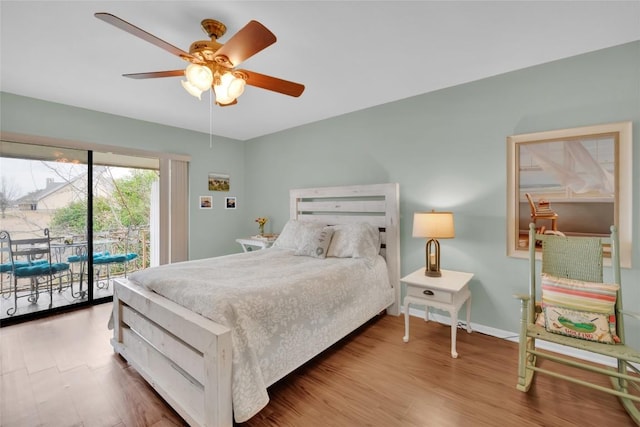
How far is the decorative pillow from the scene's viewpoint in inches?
117

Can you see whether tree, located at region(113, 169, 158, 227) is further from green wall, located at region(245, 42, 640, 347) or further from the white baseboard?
the white baseboard

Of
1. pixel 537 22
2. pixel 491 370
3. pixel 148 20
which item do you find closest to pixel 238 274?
pixel 148 20

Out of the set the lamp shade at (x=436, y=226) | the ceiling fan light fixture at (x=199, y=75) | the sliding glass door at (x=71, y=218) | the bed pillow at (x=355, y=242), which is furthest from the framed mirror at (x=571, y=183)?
the sliding glass door at (x=71, y=218)

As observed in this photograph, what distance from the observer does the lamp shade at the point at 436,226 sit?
2541mm

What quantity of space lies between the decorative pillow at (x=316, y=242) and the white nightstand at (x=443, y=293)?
0.90 m

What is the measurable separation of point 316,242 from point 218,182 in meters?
2.51

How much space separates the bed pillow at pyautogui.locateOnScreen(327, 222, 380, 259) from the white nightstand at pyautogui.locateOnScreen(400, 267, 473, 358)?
539 millimetres

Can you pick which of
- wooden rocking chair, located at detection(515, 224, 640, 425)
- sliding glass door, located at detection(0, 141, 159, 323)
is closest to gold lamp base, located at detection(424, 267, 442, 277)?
wooden rocking chair, located at detection(515, 224, 640, 425)

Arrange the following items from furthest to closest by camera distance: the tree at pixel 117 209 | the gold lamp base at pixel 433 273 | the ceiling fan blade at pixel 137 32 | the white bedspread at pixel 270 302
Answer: the tree at pixel 117 209 → the gold lamp base at pixel 433 273 → the white bedspread at pixel 270 302 → the ceiling fan blade at pixel 137 32

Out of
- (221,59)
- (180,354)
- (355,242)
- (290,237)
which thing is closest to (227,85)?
(221,59)

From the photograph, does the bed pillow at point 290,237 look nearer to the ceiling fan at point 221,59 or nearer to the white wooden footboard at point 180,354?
the white wooden footboard at point 180,354

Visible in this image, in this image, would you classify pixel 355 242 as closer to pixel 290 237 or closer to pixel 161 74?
pixel 290 237

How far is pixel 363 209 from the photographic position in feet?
11.1

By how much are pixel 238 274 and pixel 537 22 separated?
2809 mm
